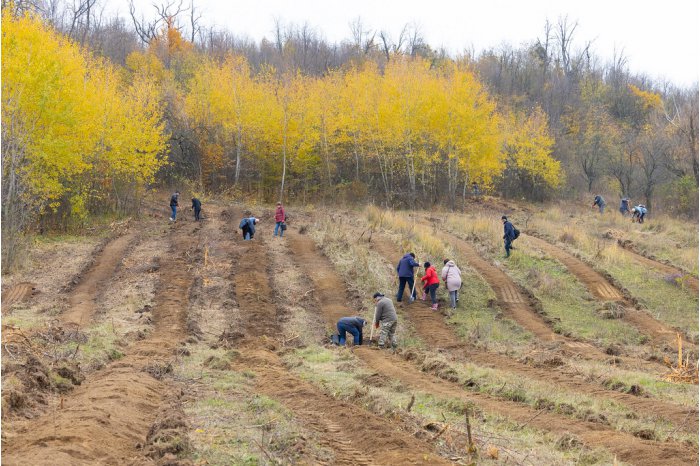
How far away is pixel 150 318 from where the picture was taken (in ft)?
55.1

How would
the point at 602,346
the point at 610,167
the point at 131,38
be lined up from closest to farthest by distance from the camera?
1. the point at 602,346
2. the point at 610,167
3. the point at 131,38

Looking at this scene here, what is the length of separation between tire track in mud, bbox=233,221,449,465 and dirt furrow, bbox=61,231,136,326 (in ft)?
14.2

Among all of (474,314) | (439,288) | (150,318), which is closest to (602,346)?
(474,314)

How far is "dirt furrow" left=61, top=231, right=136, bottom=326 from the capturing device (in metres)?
16.8

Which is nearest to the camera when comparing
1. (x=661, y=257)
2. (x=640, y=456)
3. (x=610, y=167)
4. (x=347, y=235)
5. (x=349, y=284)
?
(x=640, y=456)

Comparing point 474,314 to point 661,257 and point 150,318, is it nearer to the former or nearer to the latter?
point 150,318

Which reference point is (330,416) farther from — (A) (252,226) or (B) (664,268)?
(B) (664,268)

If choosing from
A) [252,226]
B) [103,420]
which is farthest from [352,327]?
[252,226]

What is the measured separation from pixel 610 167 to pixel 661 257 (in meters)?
29.6

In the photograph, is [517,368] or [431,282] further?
[431,282]

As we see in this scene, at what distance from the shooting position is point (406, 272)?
19.5 metres

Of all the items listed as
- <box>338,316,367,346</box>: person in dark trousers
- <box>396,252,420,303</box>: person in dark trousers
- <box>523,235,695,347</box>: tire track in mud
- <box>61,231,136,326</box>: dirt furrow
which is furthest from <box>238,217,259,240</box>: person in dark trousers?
<box>523,235,695,347</box>: tire track in mud

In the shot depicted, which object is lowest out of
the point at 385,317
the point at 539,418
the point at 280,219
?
the point at 539,418

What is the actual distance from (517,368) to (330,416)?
18.7 ft
